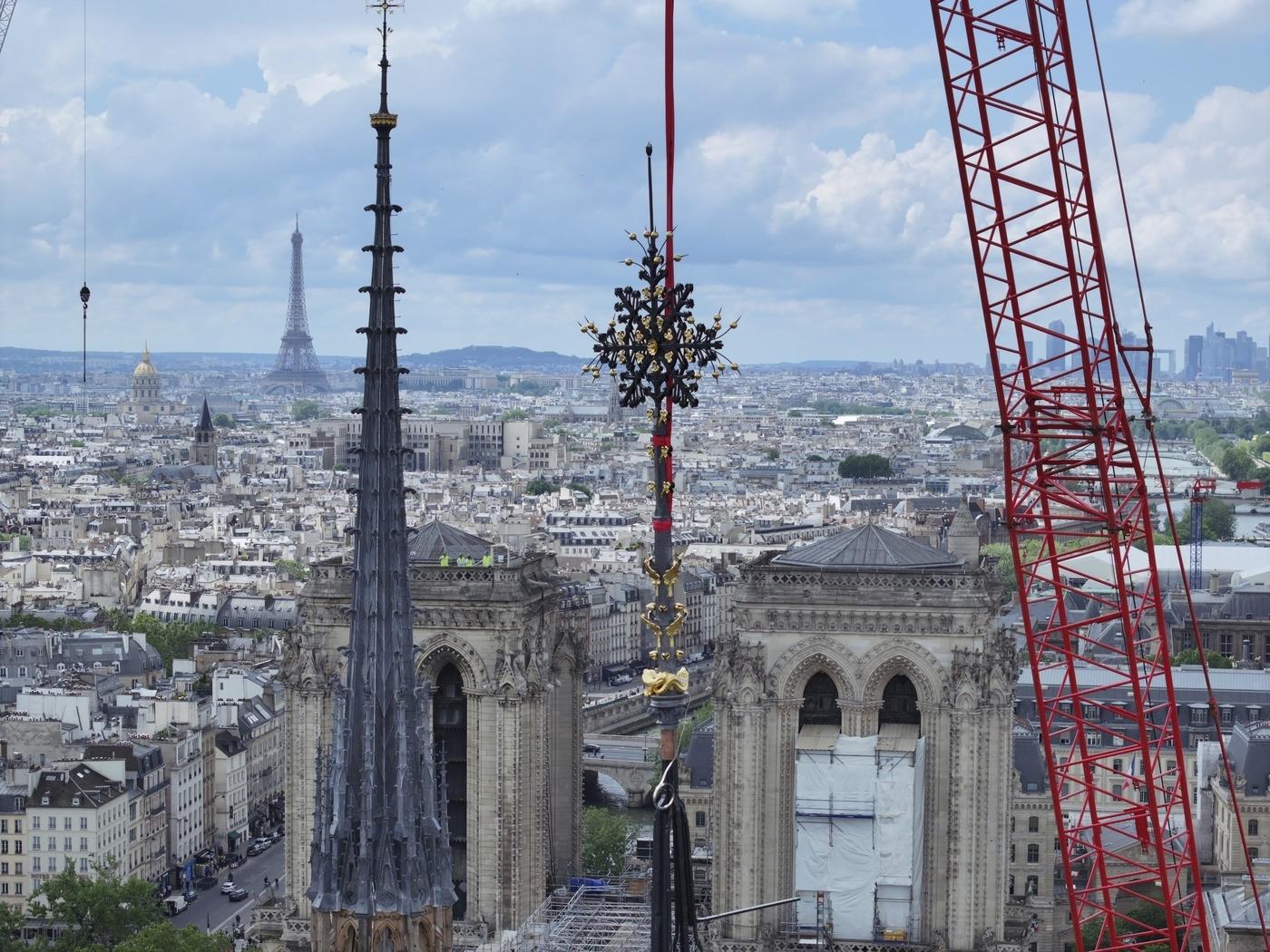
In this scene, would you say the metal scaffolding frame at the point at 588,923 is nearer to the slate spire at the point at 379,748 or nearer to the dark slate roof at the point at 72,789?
the slate spire at the point at 379,748

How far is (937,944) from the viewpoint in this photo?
51.8 m

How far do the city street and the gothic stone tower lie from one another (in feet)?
92.9

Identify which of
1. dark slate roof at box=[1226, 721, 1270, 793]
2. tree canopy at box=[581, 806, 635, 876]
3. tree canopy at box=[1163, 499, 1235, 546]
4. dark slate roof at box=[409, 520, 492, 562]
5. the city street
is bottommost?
the city street

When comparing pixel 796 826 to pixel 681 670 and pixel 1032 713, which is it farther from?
pixel 1032 713

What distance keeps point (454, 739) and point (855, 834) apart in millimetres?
8773

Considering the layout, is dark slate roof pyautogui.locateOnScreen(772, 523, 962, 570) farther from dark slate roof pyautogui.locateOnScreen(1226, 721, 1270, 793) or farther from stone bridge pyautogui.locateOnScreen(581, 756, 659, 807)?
stone bridge pyautogui.locateOnScreen(581, 756, 659, 807)

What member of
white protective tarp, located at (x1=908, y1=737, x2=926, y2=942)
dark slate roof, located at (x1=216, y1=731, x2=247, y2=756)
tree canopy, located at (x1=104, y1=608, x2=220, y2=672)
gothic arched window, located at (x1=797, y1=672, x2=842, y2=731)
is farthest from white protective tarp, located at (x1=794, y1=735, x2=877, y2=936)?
tree canopy, located at (x1=104, y1=608, x2=220, y2=672)

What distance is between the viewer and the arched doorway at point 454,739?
54.8 m

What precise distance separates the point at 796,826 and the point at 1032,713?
40390mm

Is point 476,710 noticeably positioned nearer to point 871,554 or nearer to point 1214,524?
point 871,554

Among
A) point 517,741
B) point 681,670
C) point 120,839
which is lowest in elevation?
point 120,839

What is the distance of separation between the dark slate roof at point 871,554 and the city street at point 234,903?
1146 inches

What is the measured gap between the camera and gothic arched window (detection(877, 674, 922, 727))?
53406mm

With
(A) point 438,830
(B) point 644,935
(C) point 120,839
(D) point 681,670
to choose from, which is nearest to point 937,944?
(B) point 644,935
